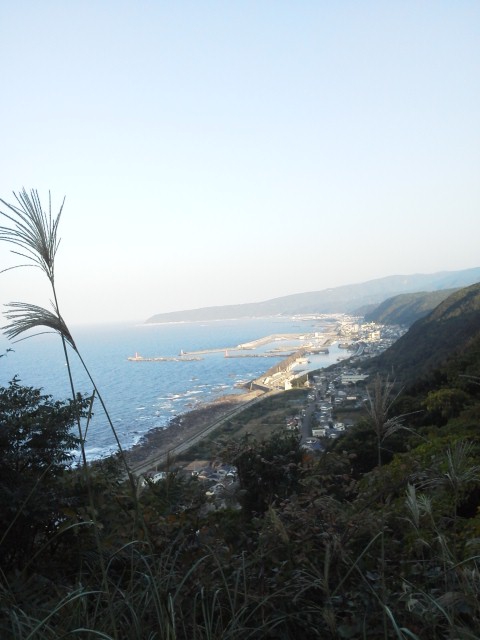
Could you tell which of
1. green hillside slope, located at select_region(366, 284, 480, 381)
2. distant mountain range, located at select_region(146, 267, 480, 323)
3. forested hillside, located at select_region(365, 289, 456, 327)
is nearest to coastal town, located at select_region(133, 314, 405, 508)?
green hillside slope, located at select_region(366, 284, 480, 381)

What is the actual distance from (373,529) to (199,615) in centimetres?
62

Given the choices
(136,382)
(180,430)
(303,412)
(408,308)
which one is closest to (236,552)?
(180,430)

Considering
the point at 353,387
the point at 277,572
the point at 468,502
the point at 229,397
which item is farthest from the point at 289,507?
the point at 229,397

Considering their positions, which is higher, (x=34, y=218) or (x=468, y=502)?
(x=34, y=218)

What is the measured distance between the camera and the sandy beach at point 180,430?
1405 centimetres

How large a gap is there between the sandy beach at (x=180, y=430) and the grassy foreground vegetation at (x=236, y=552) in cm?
857

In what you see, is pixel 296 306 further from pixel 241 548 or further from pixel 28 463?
pixel 241 548

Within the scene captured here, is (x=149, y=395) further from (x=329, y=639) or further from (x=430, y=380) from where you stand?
(x=329, y=639)

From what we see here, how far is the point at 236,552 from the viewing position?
196 centimetres

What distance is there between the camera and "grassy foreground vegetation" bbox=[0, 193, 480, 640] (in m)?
1.16

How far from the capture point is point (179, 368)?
4331 centimetres

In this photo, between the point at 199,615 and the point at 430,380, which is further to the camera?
the point at 430,380

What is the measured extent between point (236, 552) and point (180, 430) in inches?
682

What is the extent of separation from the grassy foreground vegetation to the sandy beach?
8567mm
